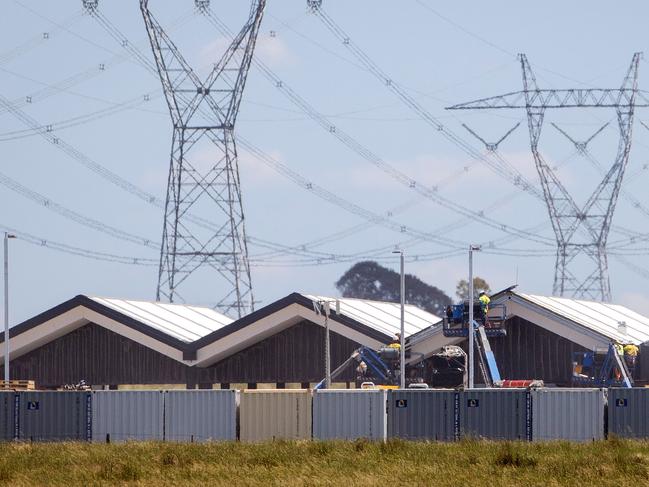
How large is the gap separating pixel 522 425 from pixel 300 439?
8.79m

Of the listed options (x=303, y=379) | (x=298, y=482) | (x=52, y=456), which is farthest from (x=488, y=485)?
(x=303, y=379)

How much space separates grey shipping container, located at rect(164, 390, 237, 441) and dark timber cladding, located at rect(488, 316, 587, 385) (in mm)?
22405

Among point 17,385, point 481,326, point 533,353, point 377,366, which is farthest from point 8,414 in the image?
point 533,353

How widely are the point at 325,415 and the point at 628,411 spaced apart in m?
12.0

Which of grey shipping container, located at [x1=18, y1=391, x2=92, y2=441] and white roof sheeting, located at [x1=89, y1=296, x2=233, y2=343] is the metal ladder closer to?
white roof sheeting, located at [x1=89, y1=296, x2=233, y2=343]

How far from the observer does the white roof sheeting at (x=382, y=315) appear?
80.2m

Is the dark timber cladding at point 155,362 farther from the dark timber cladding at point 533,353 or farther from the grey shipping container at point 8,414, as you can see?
the grey shipping container at point 8,414

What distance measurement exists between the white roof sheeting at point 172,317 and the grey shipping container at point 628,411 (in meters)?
33.7

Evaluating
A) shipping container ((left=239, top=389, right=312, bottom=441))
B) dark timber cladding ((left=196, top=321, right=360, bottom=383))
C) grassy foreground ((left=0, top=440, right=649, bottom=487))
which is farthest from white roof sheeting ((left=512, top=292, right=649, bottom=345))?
grassy foreground ((left=0, top=440, right=649, bottom=487))

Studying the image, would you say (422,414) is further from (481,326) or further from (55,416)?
(481,326)

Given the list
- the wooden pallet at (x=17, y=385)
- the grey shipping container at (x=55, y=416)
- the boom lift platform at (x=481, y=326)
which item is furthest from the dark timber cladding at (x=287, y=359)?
the grey shipping container at (x=55, y=416)

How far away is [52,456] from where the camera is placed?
4906cm

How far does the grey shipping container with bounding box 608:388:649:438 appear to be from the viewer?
5509cm

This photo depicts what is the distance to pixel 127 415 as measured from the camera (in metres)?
60.2
